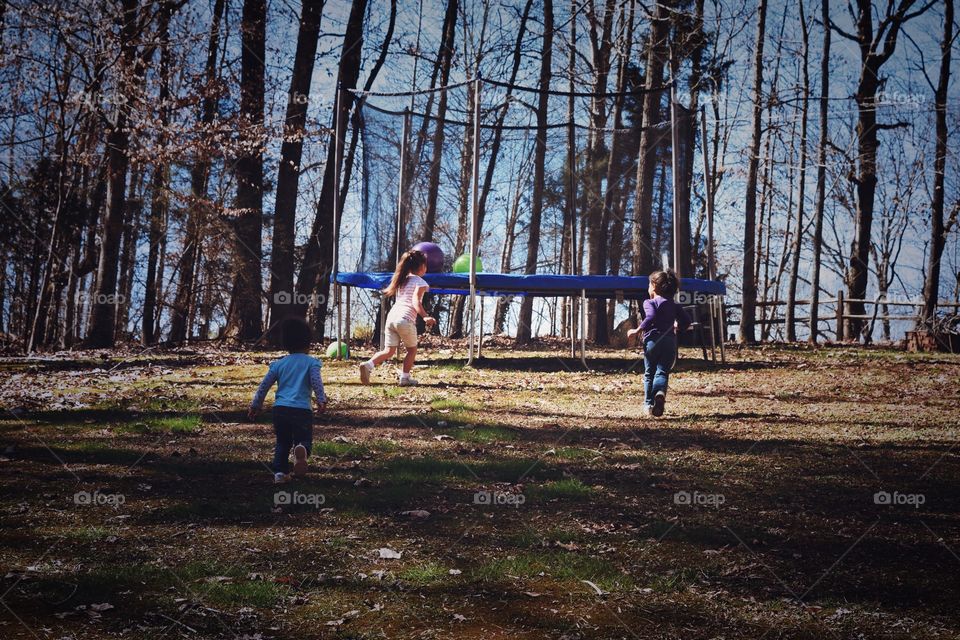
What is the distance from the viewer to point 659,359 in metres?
7.95

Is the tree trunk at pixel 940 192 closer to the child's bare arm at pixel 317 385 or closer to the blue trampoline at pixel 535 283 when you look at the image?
the blue trampoline at pixel 535 283

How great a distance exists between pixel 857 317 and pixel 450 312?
38.7ft

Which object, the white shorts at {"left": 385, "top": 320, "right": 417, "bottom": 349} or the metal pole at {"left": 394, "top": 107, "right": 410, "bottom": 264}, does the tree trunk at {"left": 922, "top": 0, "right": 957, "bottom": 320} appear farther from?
the white shorts at {"left": 385, "top": 320, "right": 417, "bottom": 349}

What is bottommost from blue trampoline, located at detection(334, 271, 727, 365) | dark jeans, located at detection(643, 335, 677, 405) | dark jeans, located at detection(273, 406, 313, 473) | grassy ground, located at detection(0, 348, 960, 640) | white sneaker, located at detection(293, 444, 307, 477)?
grassy ground, located at detection(0, 348, 960, 640)

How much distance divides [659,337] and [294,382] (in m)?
4.15

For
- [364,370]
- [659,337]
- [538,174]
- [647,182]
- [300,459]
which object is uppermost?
[538,174]

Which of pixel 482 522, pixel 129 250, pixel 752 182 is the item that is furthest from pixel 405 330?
pixel 129 250

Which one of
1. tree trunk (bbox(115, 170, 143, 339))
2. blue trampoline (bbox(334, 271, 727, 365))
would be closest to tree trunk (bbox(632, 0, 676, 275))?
blue trampoline (bbox(334, 271, 727, 365))

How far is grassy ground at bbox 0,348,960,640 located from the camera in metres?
3.02

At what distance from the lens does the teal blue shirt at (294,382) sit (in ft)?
17.4

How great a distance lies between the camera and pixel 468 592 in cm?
329

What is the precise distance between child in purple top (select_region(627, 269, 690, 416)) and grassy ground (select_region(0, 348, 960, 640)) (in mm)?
274

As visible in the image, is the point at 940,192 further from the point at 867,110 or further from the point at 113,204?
the point at 113,204

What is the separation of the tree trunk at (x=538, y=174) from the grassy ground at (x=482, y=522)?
8795 millimetres
